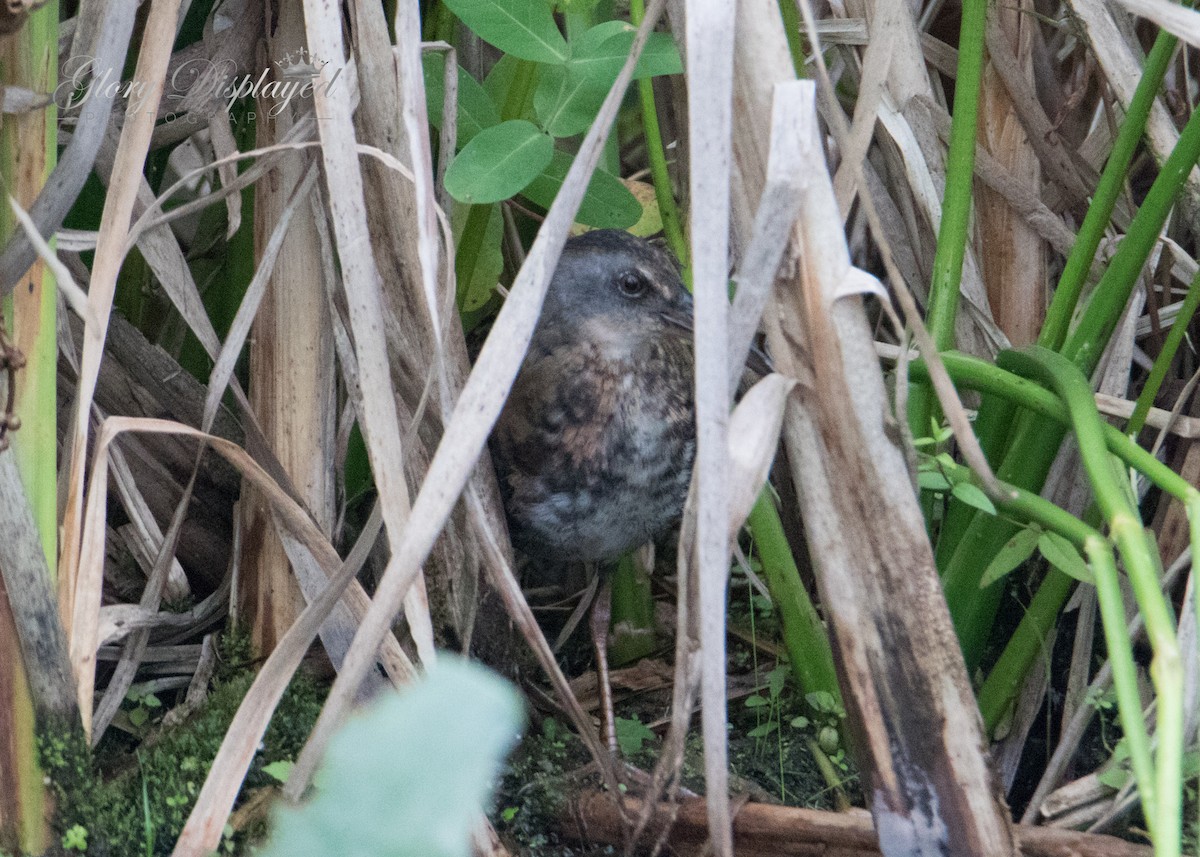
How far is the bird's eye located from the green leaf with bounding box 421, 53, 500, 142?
394mm

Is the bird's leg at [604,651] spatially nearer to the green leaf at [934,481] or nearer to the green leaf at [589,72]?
the green leaf at [934,481]

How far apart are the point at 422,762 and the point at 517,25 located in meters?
1.41

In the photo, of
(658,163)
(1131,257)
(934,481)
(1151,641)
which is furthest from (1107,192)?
(1151,641)

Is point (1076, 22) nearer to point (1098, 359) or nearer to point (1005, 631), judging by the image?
point (1098, 359)

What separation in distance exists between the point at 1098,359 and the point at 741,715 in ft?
2.64

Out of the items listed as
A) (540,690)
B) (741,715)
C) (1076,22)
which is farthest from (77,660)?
(1076,22)

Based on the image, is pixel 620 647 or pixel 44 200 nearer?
pixel 44 200

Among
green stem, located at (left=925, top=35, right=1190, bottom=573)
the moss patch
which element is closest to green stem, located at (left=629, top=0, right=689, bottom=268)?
green stem, located at (left=925, top=35, right=1190, bottom=573)

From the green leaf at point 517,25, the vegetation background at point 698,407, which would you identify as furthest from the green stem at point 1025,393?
the green leaf at point 517,25

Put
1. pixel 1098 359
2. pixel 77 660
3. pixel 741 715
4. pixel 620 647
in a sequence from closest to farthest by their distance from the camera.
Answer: pixel 77 660, pixel 1098 359, pixel 741 715, pixel 620 647

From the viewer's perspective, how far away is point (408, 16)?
54.4 inches

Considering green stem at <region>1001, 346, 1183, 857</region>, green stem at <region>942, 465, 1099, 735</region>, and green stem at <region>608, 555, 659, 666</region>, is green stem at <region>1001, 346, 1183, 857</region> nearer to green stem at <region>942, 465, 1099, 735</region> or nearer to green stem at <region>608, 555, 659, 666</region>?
green stem at <region>942, 465, 1099, 735</region>

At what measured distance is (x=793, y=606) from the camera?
1.79 meters

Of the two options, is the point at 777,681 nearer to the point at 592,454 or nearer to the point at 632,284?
the point at 592,454
